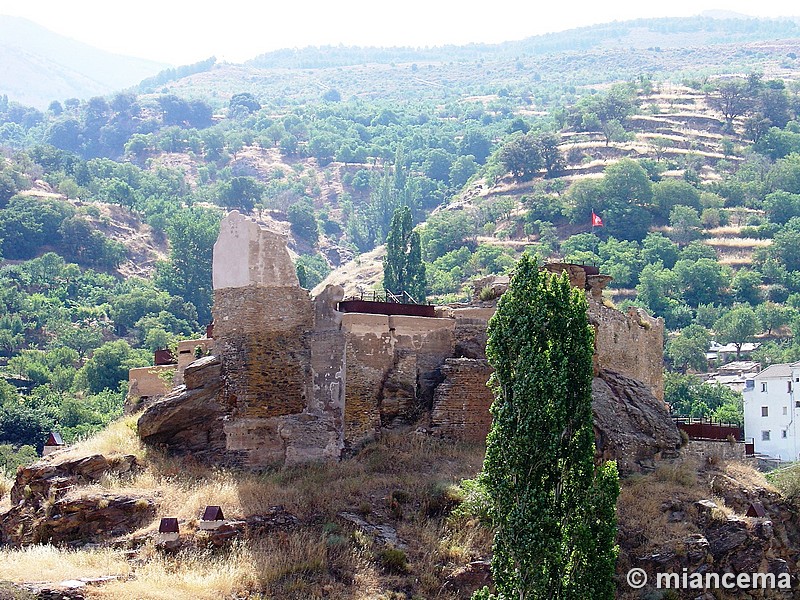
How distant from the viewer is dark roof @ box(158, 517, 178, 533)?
2733 cm

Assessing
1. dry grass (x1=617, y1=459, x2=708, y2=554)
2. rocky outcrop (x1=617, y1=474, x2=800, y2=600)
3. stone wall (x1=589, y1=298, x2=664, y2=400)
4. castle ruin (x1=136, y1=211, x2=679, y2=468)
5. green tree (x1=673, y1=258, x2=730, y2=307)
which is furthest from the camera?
green tree (x1=673, y1=258, x2=730, y2=307)

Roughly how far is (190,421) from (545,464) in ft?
36.3

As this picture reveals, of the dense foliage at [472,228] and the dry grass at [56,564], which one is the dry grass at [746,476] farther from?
the dense foliage at [472,228]

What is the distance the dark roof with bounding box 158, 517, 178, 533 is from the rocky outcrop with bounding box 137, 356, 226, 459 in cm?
493

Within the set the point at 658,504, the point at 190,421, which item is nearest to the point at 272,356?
the point at 190,421

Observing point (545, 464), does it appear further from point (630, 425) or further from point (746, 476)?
point (746, 476)

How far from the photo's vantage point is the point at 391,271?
83.2 metres

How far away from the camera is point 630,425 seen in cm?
3306

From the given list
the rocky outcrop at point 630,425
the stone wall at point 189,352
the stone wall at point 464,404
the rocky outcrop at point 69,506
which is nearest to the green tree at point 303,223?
the stone wall at point 189,352

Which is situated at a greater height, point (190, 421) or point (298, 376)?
point (298, 376)

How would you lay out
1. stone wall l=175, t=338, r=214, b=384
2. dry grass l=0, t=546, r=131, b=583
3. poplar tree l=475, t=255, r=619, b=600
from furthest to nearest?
stone wall l=175, t=338, r=214, b=384 → dry grass l=0, t=546, r=131, b=583 → poplar tree l=475, t=255, r=619, b=600

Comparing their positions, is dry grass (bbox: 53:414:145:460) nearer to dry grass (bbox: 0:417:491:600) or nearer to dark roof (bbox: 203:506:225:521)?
dry grass (bbox: 0:417:491:600)

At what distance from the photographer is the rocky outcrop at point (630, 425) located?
3191 centimetres

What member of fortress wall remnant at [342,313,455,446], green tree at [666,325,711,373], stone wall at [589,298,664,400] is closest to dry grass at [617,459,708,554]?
stone wall at [589,298,664,400]
